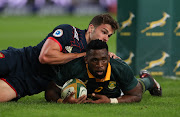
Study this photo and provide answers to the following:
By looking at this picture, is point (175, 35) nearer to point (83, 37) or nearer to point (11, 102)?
point (83, 37)

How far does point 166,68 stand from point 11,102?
4.62 metres

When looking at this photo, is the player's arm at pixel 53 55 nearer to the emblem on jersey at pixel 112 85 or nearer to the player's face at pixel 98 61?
the player's face at pixel 98 61

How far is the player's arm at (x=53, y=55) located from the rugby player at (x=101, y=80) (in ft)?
0.25

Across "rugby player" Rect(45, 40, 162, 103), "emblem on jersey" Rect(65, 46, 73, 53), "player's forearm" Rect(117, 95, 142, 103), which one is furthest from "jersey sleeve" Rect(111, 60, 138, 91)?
"emblem on jersey" Rect(65, 46, 73, 53)

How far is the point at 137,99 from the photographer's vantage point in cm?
618

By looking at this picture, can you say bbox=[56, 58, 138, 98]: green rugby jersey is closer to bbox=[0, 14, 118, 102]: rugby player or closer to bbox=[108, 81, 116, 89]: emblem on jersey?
bbox=[108, 81, 116, 89]: emblem on jersey

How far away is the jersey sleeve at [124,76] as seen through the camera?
6.04 metres

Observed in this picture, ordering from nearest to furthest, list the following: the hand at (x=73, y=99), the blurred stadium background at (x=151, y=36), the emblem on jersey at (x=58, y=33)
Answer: the hand at (x=73, y=99), the emblem on jersey at (x=58, y=33), the blurred stadium background at (x=151, y=36)

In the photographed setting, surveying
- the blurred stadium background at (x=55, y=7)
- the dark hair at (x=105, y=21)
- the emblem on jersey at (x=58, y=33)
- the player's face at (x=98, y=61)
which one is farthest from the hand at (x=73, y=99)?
the blurred stadium background at (x=55, y=7)

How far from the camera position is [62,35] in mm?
6262

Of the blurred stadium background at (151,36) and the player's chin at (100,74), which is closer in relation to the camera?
the player's chin at (100,74)

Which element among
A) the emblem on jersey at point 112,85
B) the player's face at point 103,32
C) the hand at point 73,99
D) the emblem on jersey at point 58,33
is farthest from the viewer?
the player's face at point 103,32

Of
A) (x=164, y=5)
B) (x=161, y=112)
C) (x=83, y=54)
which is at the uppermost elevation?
(x=164, y=5)

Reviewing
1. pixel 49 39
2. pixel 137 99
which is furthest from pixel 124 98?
pixel 49 39
